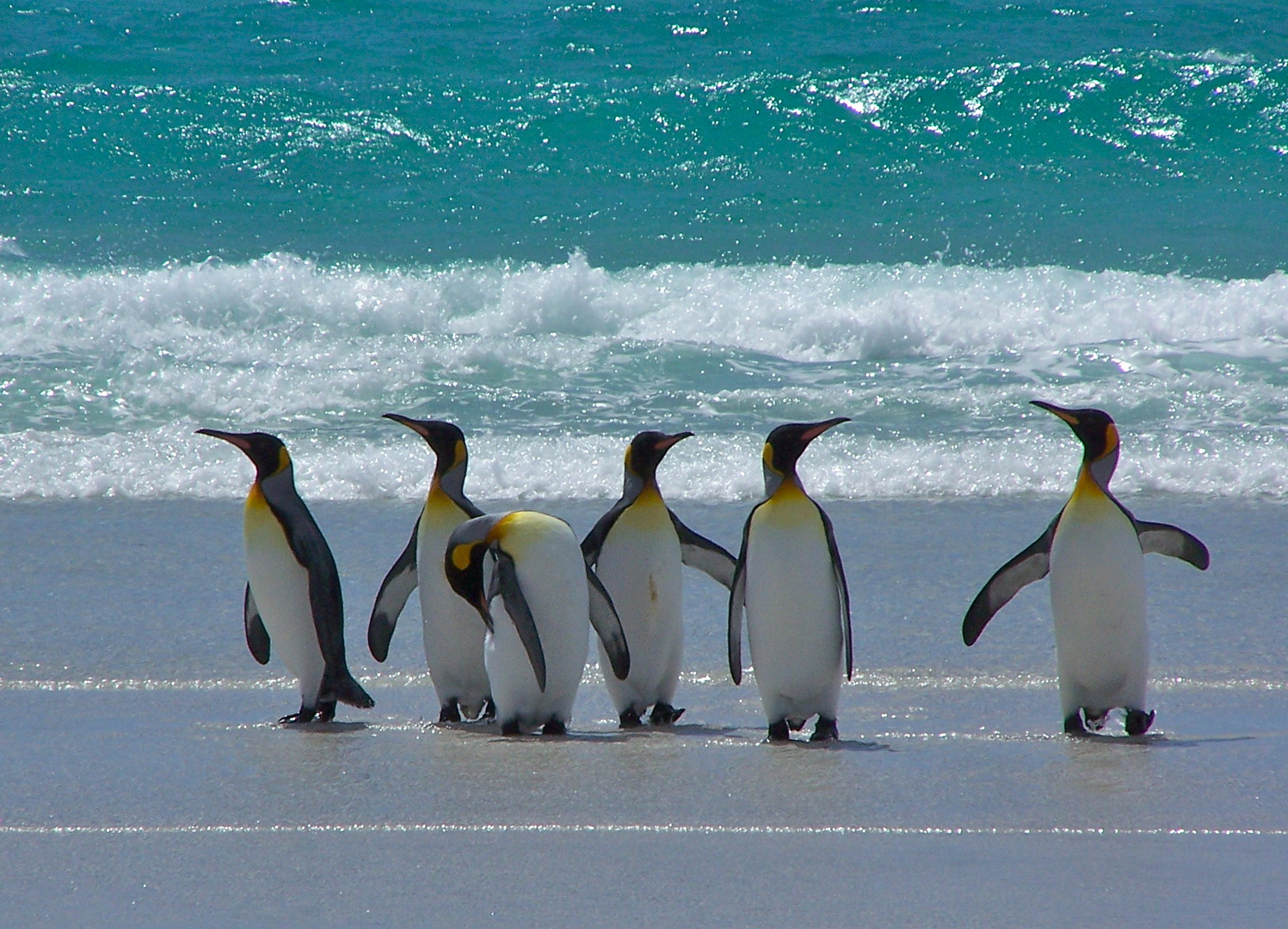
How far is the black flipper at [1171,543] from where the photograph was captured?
388 cm

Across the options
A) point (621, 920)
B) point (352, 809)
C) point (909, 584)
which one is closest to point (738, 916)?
point (621, 920)

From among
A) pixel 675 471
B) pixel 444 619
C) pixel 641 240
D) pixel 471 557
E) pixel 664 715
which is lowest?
pixel 664 715

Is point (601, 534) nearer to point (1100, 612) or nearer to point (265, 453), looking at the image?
point (265, 453)

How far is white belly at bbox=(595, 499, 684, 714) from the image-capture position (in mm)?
4031

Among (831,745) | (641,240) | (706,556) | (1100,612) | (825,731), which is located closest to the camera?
(831,745)

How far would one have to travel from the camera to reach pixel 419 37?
50.8 feet

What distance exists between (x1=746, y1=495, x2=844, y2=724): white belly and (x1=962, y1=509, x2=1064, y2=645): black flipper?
1.23 feet

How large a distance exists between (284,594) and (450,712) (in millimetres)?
548

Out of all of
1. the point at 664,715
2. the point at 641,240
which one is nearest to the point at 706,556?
the point at 664,715

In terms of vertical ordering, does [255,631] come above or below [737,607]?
below

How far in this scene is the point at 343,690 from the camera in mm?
3836

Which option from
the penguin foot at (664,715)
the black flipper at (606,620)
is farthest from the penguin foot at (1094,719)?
the black flipper at (606,620)

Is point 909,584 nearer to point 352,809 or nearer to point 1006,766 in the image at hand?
point 1006,766

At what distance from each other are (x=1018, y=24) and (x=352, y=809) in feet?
48.0
